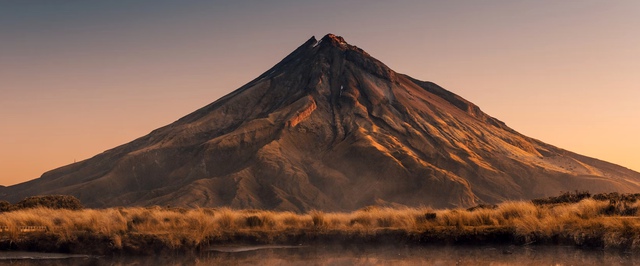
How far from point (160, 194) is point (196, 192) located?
8.39 meters

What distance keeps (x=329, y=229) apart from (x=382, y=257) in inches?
187

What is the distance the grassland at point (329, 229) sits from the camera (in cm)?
2203

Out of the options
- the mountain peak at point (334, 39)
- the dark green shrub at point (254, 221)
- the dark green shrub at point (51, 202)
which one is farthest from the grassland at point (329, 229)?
the mountain peak at point (334, 39)

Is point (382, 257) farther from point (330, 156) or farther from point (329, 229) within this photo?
point (330, 156)

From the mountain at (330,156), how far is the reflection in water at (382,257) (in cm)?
7054

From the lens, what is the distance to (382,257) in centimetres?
2114

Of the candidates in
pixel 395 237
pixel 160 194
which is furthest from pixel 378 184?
pixel 395 237

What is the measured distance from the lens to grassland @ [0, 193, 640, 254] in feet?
72.3

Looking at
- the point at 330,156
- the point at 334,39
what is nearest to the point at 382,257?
the point at 330,156

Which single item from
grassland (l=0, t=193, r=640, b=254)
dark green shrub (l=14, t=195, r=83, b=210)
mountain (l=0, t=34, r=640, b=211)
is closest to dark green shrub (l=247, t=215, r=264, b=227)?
grassland (l=0, t=193, r=640, b=254)

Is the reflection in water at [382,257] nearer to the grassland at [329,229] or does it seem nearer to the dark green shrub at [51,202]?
the grassland at [329,229]

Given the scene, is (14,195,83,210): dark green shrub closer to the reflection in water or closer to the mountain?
the reflection in water

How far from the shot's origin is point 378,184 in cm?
10894

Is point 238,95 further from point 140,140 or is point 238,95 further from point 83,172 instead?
point 83,172
